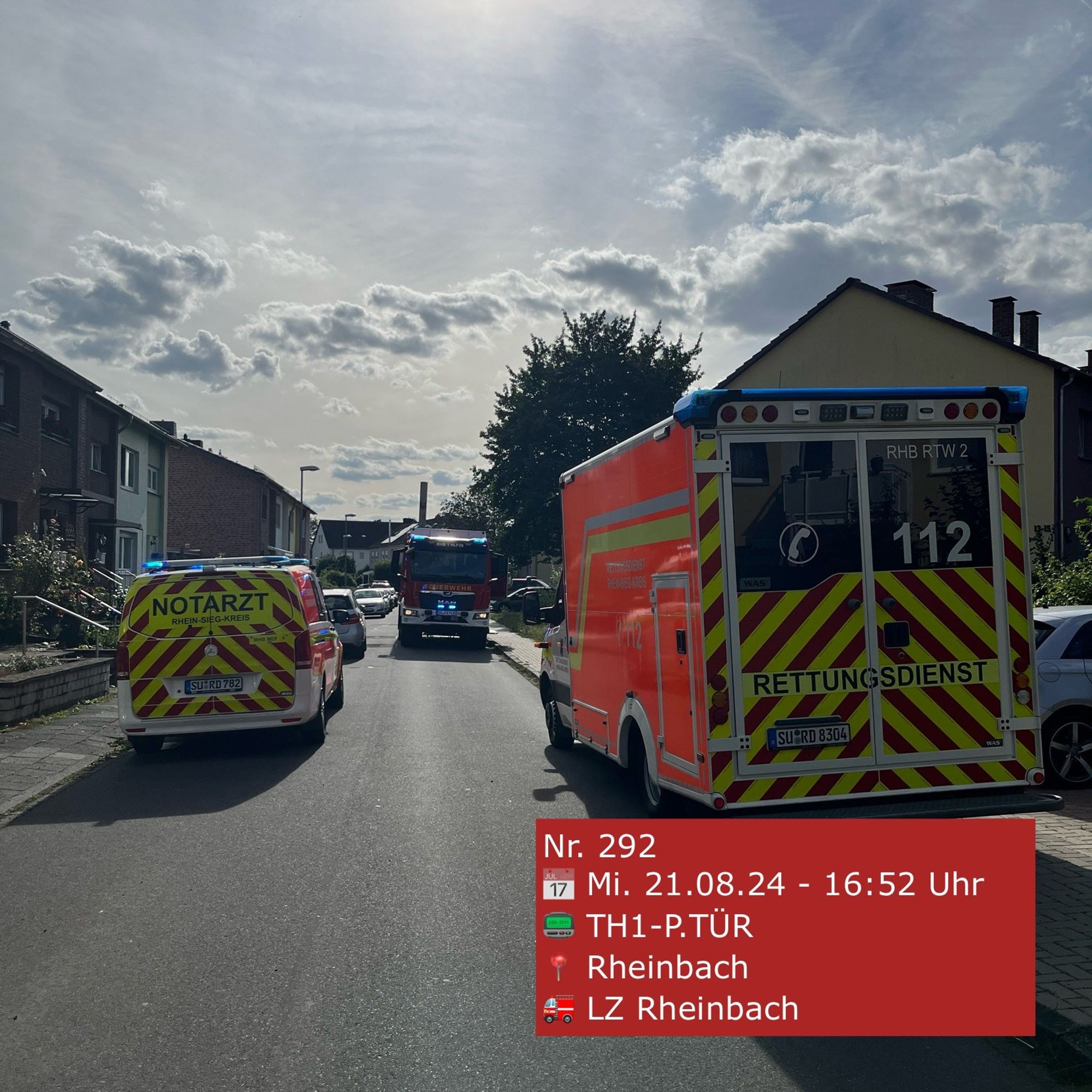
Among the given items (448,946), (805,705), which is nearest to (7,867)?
(448,946)

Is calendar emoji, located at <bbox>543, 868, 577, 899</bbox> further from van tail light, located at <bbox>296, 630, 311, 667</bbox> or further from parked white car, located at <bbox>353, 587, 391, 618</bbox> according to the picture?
parked white car, located at <bbox>353, 587, 391, 618</bbox>

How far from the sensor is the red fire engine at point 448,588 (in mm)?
28266

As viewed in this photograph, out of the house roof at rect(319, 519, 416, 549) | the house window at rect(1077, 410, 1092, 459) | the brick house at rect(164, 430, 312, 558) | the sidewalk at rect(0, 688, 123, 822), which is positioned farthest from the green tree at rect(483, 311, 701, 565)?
the house roof at rect(319, 519, 416, 549)

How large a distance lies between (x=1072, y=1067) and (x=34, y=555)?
19.3m

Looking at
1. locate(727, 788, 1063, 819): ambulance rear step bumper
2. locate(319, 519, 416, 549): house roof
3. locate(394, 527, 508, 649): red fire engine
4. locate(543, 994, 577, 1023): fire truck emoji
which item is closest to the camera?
locate(543, 994, 577, 1023): fire truck emoji

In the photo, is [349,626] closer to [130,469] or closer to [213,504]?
[130,469]

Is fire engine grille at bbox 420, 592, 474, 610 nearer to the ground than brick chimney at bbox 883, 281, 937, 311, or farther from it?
nearer to the ground

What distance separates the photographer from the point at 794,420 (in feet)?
20.5

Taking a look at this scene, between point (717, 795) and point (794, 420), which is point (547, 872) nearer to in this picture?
point (717, 795)

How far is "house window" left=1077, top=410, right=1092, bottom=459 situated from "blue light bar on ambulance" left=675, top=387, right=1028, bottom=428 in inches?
894

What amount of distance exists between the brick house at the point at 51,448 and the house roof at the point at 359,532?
376 ft

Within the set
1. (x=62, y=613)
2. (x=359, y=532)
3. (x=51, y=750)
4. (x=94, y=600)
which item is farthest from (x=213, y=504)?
(x=359, y=532)

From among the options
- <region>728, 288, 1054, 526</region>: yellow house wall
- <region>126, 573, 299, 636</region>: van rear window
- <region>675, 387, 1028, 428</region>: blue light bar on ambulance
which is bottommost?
<region>126, 573, 299, 636</region>: van rear window

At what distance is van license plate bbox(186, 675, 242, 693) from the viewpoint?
10469 millimetres
